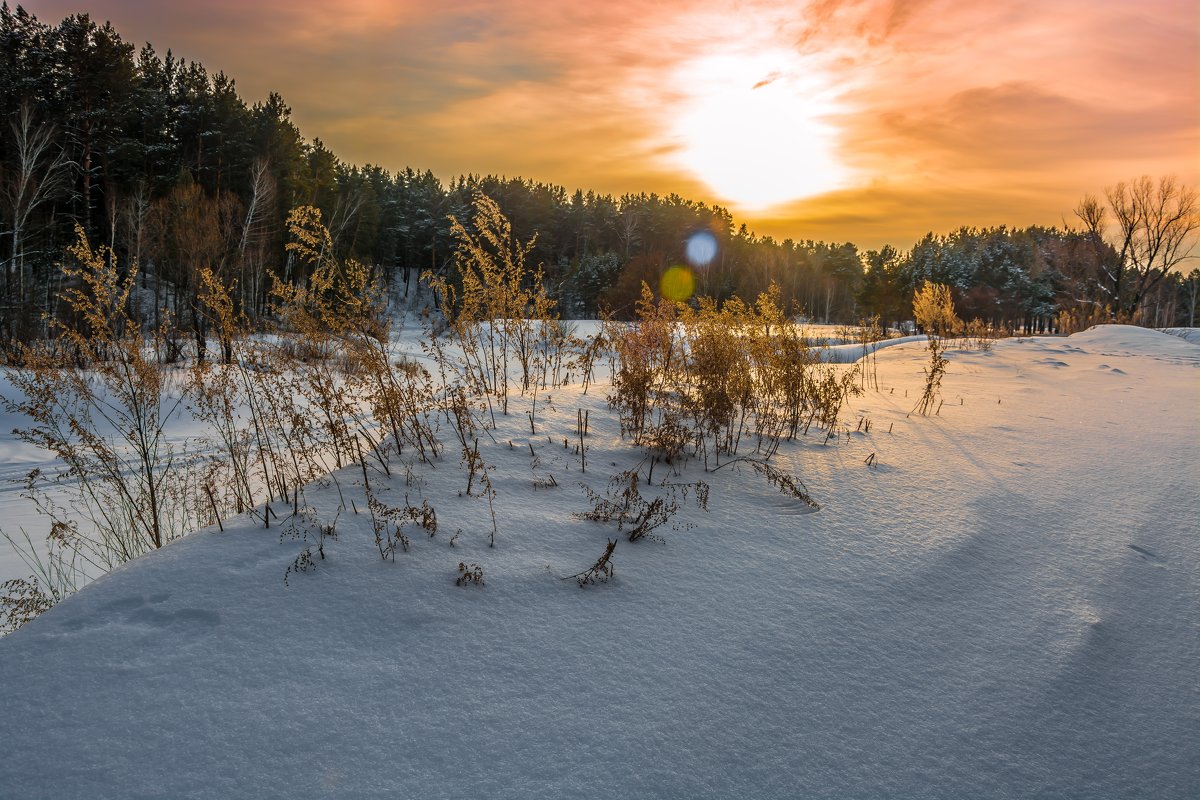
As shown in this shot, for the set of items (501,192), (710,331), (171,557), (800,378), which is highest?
(501,192)

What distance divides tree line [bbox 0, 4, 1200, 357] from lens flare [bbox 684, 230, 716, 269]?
0.68m

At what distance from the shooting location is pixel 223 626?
203cm

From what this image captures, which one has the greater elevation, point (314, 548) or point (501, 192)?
point (501, 192)

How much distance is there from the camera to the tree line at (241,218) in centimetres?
1952

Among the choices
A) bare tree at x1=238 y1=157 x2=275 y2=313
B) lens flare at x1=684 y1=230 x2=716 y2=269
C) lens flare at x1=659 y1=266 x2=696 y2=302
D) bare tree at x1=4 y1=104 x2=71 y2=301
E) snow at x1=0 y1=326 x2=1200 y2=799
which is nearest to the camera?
snow at x1=0 y1=326 x2=1200 y2=799

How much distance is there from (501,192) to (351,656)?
5356 cm

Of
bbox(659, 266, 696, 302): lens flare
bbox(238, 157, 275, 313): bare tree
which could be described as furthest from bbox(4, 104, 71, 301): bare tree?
bbox(659, 266, 696, 302): lens flare

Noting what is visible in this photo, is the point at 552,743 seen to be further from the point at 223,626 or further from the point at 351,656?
the point at 223,626

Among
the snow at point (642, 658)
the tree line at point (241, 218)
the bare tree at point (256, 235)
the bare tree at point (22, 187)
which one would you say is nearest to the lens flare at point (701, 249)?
the tree line at point (241, 218)

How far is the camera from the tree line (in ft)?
64.0

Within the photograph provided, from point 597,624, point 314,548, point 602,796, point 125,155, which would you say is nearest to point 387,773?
point 602,796

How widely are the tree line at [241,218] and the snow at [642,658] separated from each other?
2.41 meters

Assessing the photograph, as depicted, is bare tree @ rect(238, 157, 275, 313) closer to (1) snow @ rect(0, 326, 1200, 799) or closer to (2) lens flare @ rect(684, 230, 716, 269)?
(1) snow @ rect(0, 326, 1200, 799)

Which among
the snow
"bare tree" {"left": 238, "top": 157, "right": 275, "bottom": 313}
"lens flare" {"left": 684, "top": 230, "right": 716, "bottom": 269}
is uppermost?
"lens flare" {"left": 684, "top": 230, "right": 716, "bottom": 269}
